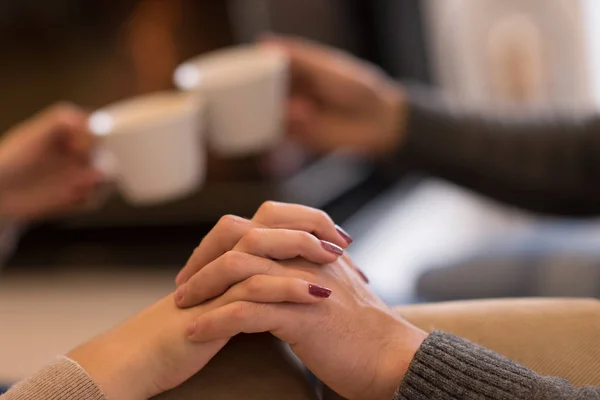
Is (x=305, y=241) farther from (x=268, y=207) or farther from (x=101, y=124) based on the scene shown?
(x=101, y=124)

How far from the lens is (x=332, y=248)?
54 centimetres

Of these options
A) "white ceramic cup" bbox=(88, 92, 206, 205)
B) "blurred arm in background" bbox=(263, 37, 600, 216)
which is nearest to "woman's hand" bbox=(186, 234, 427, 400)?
"white ceramic cup" bbox=(88, 92, 206, 205)

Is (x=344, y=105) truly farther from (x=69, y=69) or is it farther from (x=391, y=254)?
(x=69, y=69)

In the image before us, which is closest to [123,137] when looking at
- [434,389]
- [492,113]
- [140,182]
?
[140,182]

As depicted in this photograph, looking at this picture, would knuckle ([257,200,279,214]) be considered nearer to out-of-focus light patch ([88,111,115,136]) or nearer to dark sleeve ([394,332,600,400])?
dark sleeve ([394,332,600,400])

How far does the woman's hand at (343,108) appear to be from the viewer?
1246 millimetres

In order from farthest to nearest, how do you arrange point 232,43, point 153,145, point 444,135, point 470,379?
1. point 232,43
2. point 444,135
3. point 153,145
4. point 470,379

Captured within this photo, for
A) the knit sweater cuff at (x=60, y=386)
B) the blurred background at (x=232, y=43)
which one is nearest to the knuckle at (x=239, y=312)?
the knit sweater cuff at (x=60, y=386)

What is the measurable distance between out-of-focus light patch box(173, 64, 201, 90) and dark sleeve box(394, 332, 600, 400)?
2.03 feet

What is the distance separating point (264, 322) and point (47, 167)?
0.77m

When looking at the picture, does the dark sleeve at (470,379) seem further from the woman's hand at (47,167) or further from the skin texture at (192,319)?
the woman's hand at (47,167)

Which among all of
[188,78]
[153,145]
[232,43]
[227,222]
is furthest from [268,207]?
[232,43]

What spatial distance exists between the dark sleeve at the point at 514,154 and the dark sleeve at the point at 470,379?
30.8 inches

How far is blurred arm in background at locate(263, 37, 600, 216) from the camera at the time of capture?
3.98 ft
